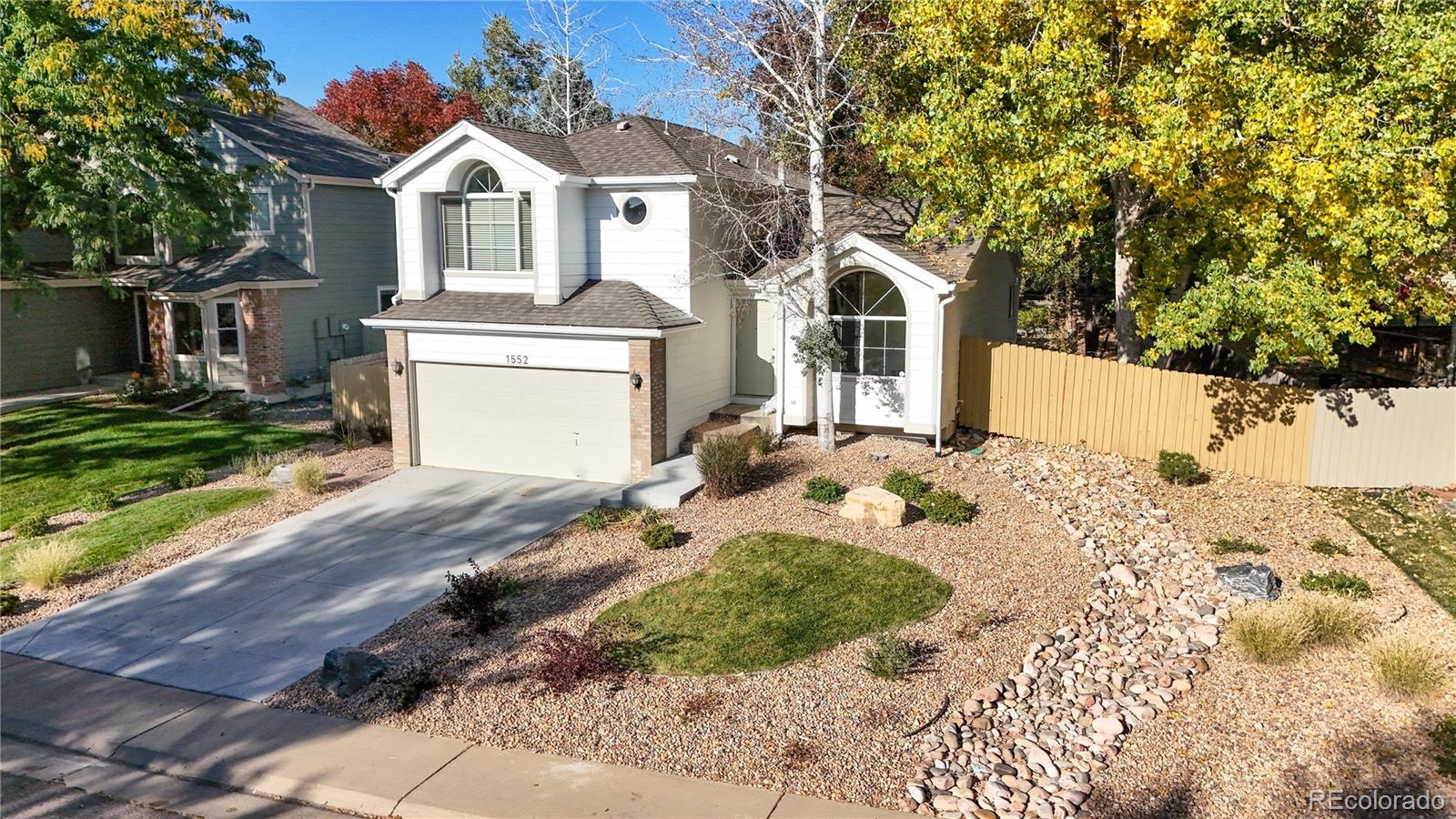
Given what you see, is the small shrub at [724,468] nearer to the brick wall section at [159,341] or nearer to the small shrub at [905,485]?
the small shrub at [905,485]

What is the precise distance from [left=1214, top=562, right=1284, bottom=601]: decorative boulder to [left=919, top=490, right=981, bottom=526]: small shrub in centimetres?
332

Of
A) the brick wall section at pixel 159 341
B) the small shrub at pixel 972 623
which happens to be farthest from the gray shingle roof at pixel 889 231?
the brick wall section at pixel 159 341

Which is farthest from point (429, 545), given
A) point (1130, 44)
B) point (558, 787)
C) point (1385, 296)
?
point (1385, 296)

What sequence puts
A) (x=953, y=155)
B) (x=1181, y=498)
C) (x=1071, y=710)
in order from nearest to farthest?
(x=1071, y=710)
(x=1181, y=498)
(x=953, y=155)

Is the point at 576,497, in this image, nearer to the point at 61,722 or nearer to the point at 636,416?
the point at 636,416

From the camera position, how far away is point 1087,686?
9.52 m

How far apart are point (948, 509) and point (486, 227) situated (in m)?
9.84

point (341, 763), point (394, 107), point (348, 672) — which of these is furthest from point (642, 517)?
point (394, 107)

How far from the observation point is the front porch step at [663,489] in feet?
49.3

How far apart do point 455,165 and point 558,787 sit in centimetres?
1227

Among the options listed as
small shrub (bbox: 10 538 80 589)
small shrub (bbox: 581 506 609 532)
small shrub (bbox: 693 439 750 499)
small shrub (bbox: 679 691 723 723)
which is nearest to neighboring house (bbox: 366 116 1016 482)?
small shrub (bbox: 693 439 750 499)

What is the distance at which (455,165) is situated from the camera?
17219 millimetres

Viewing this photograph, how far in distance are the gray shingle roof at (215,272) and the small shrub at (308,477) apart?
9252 millimetres

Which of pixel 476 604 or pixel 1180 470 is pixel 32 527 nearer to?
pixel 476 604
